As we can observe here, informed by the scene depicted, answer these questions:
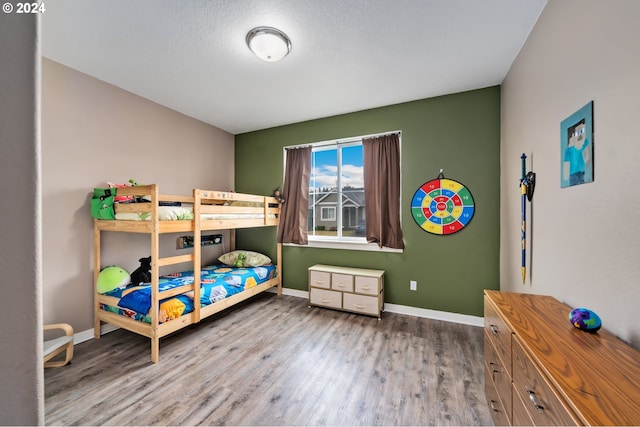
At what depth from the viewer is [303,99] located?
2957 millimetres

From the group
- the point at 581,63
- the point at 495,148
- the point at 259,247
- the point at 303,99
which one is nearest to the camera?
the point at 581,63

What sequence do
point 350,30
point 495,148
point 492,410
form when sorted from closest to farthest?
point 492,410 < point 350,30 < point 495,148

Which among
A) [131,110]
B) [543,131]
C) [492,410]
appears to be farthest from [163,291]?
[543,131]

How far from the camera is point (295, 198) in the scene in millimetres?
3686

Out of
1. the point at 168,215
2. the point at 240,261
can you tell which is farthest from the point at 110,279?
the point at 240,261

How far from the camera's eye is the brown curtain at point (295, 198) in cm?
363

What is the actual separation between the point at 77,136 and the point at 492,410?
3938 millimetres

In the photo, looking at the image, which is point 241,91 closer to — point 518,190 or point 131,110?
point 131,110

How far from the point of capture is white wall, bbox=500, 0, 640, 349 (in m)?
0.98

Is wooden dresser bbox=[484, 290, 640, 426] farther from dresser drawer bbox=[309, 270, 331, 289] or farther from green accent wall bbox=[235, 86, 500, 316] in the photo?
dresser drawer bbox=[309, 270, 331, 289]

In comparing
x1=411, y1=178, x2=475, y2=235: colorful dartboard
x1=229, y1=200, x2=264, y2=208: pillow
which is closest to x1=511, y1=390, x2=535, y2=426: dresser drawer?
x1=411, y1=178, x2=475, y2=235: colorful dartboard

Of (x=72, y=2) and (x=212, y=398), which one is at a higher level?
(x=72, y=2)

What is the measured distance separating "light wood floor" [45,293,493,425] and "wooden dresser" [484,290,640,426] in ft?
1.82

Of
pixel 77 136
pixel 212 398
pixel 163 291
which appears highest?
pixel 77 136
